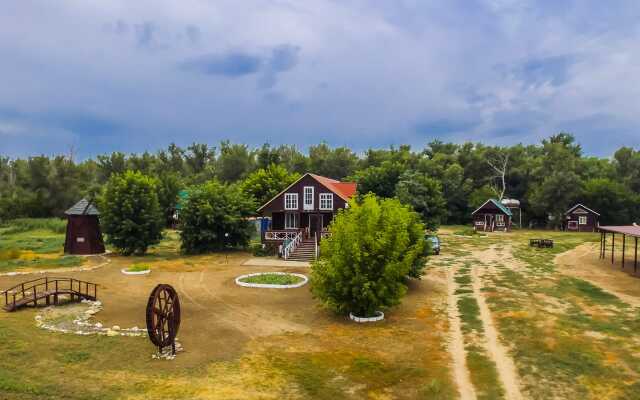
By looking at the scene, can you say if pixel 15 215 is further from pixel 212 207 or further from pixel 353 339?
pixel 353 339

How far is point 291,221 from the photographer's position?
4609 centimetres

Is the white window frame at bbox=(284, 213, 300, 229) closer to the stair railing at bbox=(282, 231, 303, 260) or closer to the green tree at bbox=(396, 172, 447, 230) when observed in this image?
the stair railing at bbox=(282, 231, 303, 260)

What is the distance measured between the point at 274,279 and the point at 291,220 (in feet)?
53.1

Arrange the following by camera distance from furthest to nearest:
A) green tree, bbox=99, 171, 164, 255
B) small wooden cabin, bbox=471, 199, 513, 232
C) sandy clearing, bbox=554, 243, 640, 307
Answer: small wooden cabin, bbox=471, 199, 513, 232, green tree, bbox=99, 171, 164, 255, sandy clearing, bbox=554, 243, 640, 307

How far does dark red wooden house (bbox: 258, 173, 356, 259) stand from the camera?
42.9 metres

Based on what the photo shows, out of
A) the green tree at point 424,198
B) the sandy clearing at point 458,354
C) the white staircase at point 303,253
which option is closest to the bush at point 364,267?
the sandy clearing at point 458,354

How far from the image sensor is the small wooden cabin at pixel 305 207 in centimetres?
4331

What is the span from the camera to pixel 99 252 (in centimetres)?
4409

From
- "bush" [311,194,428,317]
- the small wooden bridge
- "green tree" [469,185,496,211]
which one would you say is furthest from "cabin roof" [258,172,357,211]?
"green tree" [469,185,496,211]

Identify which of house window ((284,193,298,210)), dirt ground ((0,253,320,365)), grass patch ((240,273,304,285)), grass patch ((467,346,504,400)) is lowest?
grass patch ((467,346,504,400))

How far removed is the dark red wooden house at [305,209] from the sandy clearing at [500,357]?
824 inches

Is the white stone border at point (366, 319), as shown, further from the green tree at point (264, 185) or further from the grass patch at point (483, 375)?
the green tree at point (264, 185)

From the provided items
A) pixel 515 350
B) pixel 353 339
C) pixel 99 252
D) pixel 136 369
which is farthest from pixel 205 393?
pixel 99 252

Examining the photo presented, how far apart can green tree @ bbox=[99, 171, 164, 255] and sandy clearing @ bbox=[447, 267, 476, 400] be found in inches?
1135
